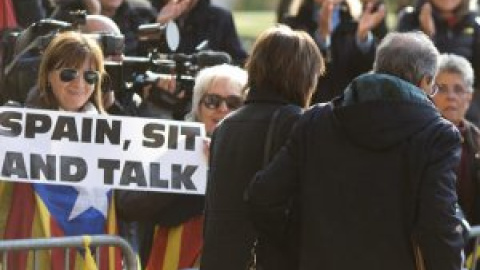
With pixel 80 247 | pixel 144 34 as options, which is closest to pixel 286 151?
pixel 80 247

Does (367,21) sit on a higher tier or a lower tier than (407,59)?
lower

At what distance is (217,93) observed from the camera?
6.95m

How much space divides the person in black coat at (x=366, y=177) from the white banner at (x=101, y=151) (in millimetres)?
1297

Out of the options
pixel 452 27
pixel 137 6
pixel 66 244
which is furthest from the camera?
pixel 452 27

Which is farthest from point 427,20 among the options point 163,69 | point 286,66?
point 286,66

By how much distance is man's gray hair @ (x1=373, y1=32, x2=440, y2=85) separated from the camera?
18.8ft

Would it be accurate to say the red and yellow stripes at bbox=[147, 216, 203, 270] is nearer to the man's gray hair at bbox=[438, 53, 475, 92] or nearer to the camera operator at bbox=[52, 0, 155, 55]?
the camera operator at bbox=[52, 0, 155, 55]

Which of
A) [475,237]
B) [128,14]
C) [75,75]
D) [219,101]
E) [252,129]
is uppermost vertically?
[252,129]

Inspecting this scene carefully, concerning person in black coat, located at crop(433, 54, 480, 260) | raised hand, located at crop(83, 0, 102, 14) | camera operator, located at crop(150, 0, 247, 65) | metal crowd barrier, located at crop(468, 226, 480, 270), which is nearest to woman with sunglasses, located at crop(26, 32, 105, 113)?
raised hand, located at crop(83, 0, 102, 14)

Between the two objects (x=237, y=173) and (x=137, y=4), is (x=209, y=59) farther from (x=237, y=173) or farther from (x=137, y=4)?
(x=237, y=173)

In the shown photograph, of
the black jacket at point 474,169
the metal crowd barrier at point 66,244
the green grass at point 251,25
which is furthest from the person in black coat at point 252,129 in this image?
Answer: the green grass at point 251,25

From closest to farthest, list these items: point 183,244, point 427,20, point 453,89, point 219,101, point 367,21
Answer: point 219,101 < point 183,244 < point 453,89 < point 367,21 < point 427,20

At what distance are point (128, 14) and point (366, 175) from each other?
3818mm

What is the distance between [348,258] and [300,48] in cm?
87
